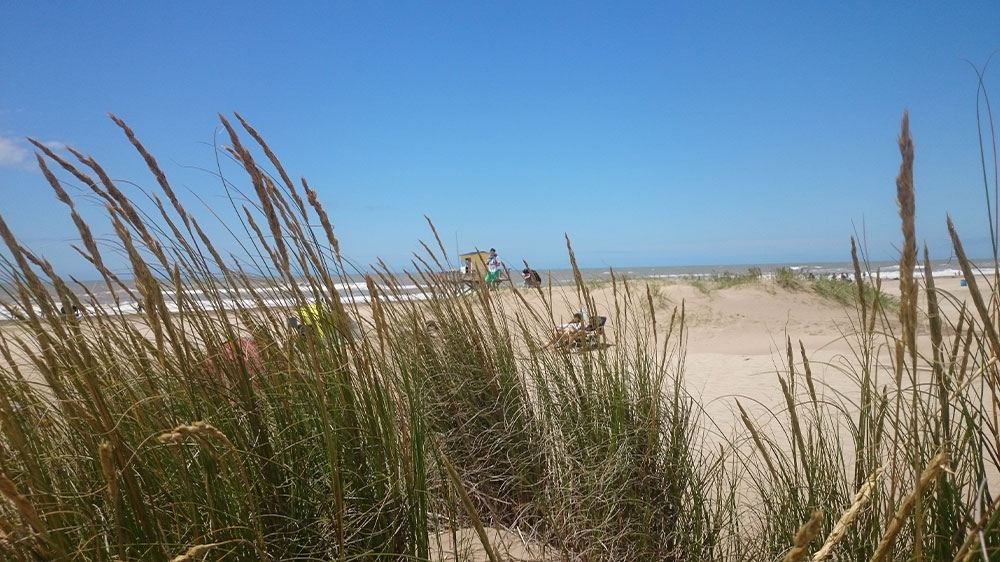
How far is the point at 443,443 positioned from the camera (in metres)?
2.24

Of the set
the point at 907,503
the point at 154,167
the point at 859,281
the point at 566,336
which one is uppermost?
the point at 154,167

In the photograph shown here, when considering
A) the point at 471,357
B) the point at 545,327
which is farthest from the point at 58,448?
the point at 545,327

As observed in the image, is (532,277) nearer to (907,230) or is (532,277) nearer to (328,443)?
(328,443)

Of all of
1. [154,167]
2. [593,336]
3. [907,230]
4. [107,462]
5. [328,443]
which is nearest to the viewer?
[107,462]

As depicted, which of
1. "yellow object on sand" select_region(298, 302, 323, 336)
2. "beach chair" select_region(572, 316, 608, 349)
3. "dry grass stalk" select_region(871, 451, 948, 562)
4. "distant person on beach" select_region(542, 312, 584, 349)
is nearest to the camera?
"dry grass stalk" select_region(871, 451, 948, 562)

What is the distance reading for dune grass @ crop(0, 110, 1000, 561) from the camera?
1142 millimetres

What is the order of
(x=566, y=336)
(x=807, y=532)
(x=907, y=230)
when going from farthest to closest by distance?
1. (x=566, y=336)
2. (x=907, y=230)
3. (x=807, y=532)

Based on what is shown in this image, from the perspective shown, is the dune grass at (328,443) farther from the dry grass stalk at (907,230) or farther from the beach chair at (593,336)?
the beach chair at (593,336)

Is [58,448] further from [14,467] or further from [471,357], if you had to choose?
[471,357]

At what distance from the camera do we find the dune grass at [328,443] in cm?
114

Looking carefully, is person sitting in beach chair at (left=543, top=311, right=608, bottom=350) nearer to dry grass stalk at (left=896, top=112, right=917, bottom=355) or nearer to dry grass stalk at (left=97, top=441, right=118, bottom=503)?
dry grass stalk at (left=896, top=112, right=917, bottom=355)

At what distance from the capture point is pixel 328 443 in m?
1.24

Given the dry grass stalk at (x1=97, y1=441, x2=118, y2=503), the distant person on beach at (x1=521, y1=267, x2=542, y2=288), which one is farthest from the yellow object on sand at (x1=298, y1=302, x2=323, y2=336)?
the distant person on beach at (x1=521, y1=267, x2=542, y2=288)

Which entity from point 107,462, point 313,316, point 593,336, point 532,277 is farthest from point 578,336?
point 107,462
